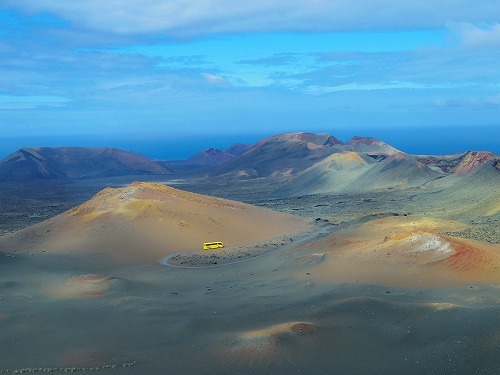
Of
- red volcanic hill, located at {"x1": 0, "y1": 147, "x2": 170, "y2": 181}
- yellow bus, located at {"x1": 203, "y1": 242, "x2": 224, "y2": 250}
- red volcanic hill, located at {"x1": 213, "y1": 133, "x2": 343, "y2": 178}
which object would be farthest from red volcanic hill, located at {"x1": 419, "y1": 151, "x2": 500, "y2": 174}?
red volcanic hill, located at {"x1": 0, "y1": 147, "x2": 170, "y2": 181}

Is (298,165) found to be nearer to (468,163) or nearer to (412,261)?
(468,163)

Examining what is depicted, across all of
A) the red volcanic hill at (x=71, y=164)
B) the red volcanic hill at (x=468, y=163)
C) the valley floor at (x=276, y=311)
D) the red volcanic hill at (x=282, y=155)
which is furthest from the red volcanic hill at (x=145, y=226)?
the red volcanic hill at (x=71, y=164)

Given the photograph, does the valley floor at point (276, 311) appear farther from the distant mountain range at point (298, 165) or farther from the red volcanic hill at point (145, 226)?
the distant mountain range at point (298, 165)

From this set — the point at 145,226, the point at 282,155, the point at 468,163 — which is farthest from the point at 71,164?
the point at 145,226

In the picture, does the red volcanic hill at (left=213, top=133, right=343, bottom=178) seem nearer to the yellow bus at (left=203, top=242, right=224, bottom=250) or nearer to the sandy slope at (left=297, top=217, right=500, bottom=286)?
the yellow bus at (left=203, top=242, right=224, bottom=250)

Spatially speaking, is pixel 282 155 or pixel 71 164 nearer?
pixel 282 155

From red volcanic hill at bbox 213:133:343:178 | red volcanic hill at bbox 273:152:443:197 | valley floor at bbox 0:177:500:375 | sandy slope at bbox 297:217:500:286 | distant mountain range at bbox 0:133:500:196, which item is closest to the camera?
valley floor at bbox 0:177:500:375

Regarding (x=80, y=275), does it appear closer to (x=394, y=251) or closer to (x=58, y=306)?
(x=58, y=306)
